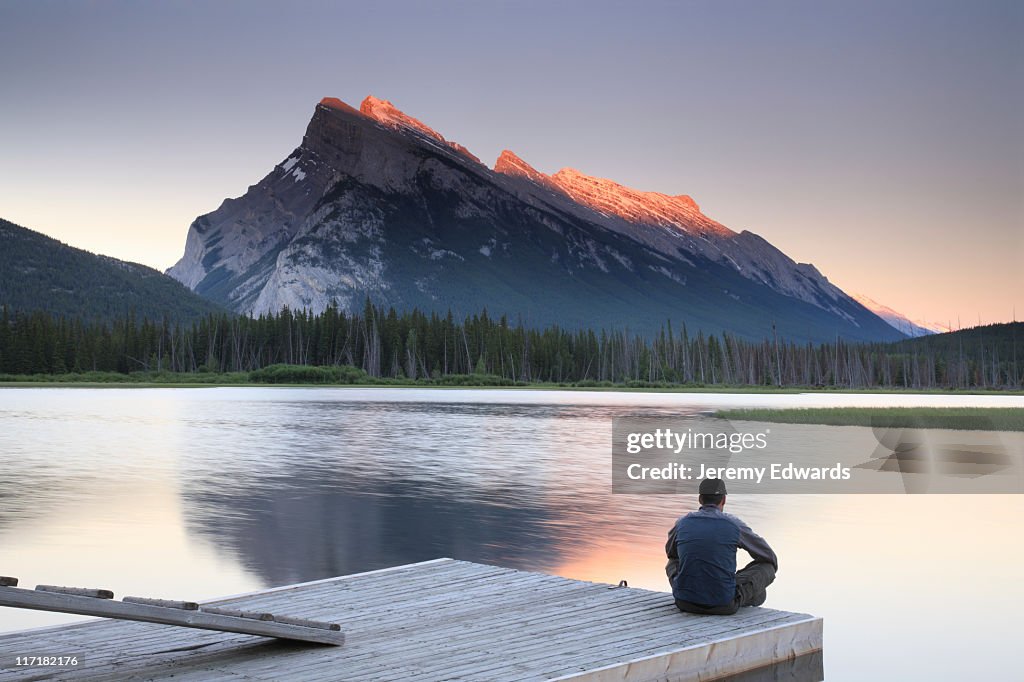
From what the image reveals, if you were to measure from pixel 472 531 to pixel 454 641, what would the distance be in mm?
10594

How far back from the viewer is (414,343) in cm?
17462

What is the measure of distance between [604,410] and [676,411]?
5923 mm

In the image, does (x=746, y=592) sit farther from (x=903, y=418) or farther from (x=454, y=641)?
(x=903, y=418)

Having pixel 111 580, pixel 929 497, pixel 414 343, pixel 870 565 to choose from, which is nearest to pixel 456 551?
pixel 111 580

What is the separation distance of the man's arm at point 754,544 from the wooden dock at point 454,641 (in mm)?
557

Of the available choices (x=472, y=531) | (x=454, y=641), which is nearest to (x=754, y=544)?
(x=454, y=641)

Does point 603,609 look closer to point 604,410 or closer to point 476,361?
point 604,410

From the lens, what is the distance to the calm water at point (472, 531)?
1395cm

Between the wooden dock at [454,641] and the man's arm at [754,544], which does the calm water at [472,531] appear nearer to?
the man's arm at [754,544]

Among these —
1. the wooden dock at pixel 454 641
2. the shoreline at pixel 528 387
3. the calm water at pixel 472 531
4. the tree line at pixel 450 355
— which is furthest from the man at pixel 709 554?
the tree line at pixel 450 355

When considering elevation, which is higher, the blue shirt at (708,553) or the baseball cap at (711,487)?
the baseball cap at (711,487)

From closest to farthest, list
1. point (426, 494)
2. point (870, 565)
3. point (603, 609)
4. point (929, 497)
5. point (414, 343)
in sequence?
1. point (603, 609)
2. point (870, 565)
3. point (426, 494)
4. point (929, 497)
5. point (414, 343)

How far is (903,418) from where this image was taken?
57.4 m

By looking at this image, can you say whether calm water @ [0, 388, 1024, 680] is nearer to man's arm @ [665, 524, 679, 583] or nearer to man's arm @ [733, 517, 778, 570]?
man's arm @ [733, 517, 778, 570]
